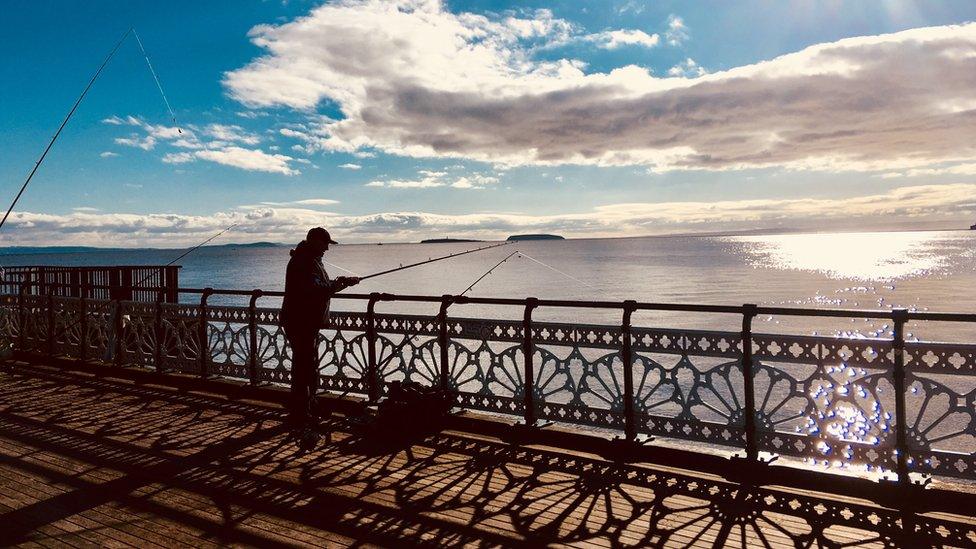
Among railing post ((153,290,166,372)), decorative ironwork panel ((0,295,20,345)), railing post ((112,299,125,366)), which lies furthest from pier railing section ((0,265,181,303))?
railing post ((153,290,166,372))

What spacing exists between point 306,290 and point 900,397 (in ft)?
18.1

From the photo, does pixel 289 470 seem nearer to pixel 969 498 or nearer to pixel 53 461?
pixel 53 461

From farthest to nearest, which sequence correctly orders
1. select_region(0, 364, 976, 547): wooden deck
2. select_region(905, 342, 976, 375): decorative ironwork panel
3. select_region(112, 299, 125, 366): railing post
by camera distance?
1. select_region(112, 299, 125, 366): railing post
2. select_region(905, 342, 976, 375): decorative ironwork panel
3. select_region(0, 364, 976, 547): wooden deck

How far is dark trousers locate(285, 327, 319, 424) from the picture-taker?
7109 mm

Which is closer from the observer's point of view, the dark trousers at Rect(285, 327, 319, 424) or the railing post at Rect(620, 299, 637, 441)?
the railing post at Rect(620, 299, 637, 441)

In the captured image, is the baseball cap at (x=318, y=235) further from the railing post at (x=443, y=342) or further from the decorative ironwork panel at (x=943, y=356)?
the decorative ironwork panel at (x=943, y=356)

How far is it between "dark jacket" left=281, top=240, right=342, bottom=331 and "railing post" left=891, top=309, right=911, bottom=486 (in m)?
5.20

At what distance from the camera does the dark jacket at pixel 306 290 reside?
6.98m

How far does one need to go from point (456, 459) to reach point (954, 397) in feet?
13.9

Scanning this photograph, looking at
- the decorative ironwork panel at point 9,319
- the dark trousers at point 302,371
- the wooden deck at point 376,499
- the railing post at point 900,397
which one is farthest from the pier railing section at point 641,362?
the decorative ironwork panel at point 9,319

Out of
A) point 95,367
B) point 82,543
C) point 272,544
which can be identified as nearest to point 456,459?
point 272,544

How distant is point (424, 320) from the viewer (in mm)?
7996

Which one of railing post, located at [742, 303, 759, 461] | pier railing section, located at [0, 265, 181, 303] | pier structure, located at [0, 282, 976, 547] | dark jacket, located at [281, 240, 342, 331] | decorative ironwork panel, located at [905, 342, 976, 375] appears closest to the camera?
pier structure, located at [0, 282, 976, 547]

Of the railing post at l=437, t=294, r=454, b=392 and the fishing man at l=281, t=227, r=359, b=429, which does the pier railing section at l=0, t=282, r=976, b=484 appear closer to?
the railing post at l=437, t=294, r=454, b=392
